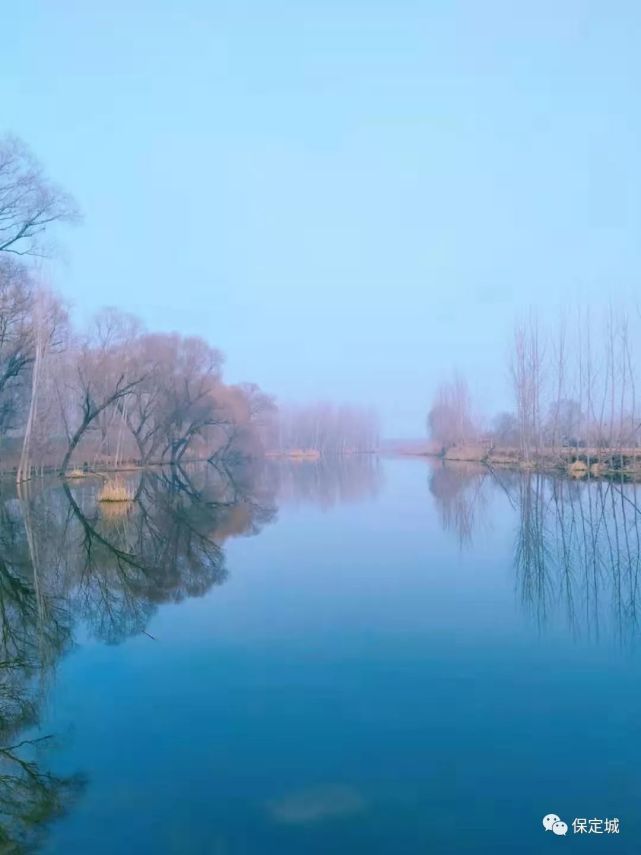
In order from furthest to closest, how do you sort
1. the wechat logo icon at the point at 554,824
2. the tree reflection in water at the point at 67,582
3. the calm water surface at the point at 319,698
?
1. the tree reflection in water at the point at 67,582
2. the calm water surface at the point at 319,698
3. the wechat logo icon at the point at 554,824

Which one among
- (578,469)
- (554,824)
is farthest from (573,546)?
(578,469)

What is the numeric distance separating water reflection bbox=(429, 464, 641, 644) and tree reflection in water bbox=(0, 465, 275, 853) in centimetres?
419

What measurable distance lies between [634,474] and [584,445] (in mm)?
6370

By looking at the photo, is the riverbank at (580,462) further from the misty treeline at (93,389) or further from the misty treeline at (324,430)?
the misty treeline at (324,430)

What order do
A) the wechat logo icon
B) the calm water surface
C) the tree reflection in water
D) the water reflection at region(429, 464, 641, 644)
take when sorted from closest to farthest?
the wechat logo icon < the calm water surface < the tree reflection in water < the water reflection at region(429, 464, 641, 644)

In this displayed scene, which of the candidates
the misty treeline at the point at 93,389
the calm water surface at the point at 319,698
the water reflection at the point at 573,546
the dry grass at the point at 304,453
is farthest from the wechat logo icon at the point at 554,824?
the dry grass at the point at 304,453

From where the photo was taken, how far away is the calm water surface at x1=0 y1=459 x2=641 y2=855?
11.1ft

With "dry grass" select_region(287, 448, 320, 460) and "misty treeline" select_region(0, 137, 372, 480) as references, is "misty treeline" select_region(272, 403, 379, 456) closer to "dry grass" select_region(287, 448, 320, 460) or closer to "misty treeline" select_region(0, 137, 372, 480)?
"dry grass" select_region(287, 448, 320, 460)

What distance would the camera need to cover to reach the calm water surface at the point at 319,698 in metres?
3.38

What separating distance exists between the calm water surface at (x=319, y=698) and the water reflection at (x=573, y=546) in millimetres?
64

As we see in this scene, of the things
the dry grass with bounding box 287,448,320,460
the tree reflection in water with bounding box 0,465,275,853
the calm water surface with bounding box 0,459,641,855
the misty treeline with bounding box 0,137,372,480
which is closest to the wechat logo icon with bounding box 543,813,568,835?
the calm water surface with bounding box 0,459,641,855

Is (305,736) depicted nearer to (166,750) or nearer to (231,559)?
(166,750)

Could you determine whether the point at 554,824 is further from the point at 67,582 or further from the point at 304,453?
the point at 304,453

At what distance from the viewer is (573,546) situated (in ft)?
36.7
